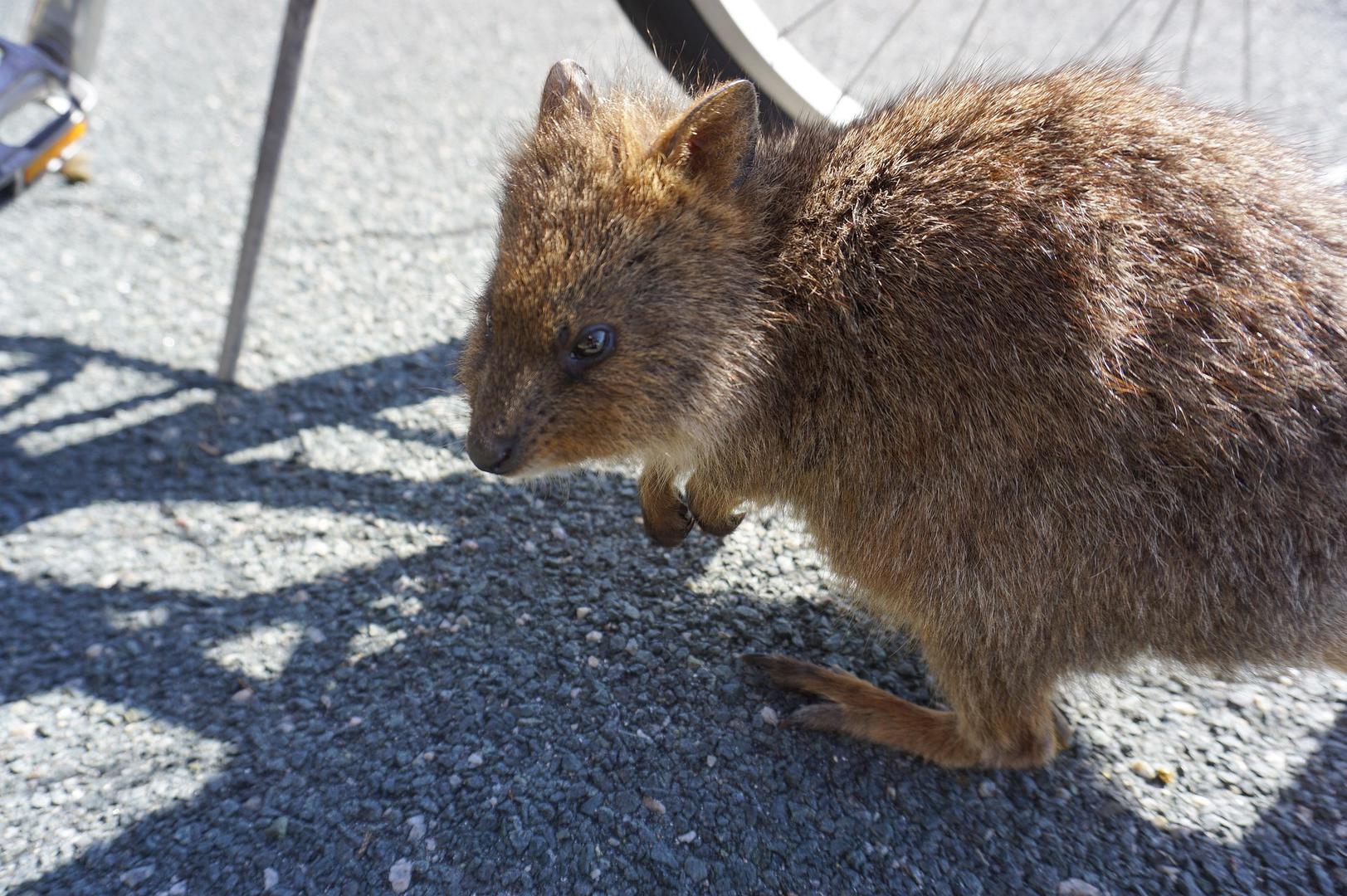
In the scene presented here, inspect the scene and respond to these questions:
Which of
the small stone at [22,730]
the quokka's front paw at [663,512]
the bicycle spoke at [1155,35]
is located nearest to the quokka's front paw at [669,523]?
the quokka's front paw at [663,512]

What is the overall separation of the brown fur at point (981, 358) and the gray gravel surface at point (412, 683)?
0.32m

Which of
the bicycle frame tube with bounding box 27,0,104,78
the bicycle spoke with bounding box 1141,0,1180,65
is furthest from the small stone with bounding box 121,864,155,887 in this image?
the bicycle frame tube with bounding box 27,0,104,78

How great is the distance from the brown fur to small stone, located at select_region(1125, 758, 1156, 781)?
0.34 m

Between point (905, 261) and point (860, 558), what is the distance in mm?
723

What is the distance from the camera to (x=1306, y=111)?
584 cm

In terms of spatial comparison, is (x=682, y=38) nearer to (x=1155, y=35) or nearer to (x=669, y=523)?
(x=669, y=523)

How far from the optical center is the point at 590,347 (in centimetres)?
229

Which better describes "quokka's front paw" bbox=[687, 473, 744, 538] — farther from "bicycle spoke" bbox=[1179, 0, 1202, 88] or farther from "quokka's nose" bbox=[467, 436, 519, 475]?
"bicycle spoke" bbox=[1179, 0, 1202, 88]

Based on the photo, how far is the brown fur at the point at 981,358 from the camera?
205 centimetres

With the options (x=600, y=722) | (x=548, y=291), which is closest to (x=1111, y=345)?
(x=548, y=291)

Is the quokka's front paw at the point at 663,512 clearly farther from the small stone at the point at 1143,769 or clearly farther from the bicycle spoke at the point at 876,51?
the bicycle spoke at the point at 876,51

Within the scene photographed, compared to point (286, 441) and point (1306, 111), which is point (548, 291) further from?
point (1306, 111)

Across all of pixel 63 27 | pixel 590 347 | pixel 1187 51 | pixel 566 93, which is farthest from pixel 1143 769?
pixel 63 27

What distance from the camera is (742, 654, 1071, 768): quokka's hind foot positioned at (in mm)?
2443
